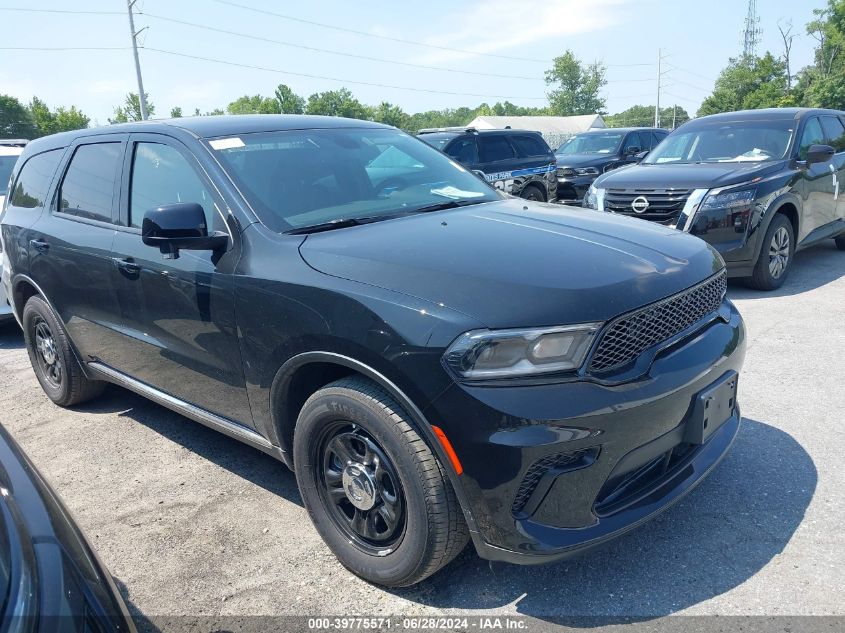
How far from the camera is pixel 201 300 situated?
3051mm

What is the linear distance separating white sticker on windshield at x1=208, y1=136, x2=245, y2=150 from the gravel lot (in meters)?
1.73

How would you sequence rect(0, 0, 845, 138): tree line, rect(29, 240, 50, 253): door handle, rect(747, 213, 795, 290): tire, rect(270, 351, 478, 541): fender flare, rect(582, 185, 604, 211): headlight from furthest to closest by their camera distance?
1. rect(0, 0, 845, 138): tree line
2. rect(582, 185, 604, 211): headlight
3. rect(747, 213, 795, 290): tire
4. rect(29, 240, 50, 253): door handle
5. rect(270, 351, 478, 541): fender flare

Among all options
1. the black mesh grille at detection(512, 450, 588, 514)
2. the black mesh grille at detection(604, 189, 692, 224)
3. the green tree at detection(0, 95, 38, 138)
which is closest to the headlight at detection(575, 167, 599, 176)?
the black mesh grille at detection(604, 189, 692, 224)

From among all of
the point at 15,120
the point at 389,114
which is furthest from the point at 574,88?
the point at 15,120

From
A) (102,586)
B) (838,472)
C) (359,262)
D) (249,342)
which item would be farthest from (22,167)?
(838,472)

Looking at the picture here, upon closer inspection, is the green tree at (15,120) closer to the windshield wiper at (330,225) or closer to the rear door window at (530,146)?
the rear door window at (530,146)

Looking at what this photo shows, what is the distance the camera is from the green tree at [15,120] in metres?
61.1

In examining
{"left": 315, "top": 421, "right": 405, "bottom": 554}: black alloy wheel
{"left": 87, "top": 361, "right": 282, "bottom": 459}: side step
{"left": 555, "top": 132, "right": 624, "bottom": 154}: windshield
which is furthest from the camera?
{"left": 555, "top": 132, "right": 624, "bottom": 154}: windshield

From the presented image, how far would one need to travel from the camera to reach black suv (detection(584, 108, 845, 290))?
6.47m

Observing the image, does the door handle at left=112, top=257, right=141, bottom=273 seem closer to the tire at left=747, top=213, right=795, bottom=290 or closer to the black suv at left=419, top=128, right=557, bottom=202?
the tire at left=747, top=213, right=795, bottom=290

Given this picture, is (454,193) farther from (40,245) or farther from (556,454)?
(40,245)

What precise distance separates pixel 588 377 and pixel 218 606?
1677mm

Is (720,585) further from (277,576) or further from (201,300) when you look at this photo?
(201,300)

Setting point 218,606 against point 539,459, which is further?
point 218,606
